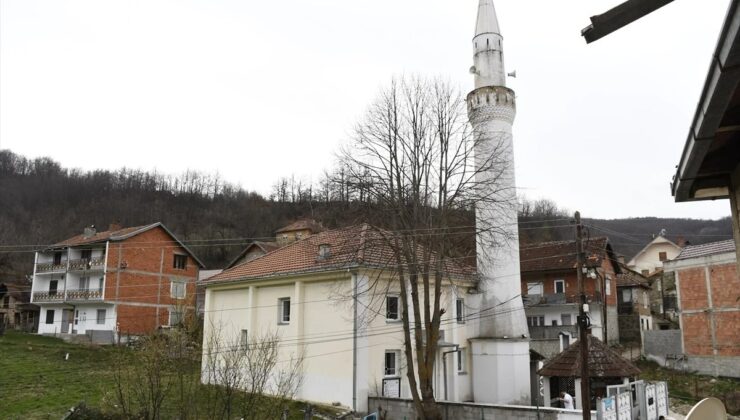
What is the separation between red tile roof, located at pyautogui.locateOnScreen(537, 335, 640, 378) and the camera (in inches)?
838

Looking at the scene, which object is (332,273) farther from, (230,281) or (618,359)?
(618,359)

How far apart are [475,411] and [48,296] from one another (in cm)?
4202

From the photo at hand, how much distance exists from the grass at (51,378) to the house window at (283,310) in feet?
13.4

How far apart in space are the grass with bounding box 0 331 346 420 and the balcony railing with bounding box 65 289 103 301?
4.15 metres

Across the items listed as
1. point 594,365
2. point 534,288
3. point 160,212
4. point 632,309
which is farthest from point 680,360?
point 160,212

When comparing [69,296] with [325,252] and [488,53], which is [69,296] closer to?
[325,252]

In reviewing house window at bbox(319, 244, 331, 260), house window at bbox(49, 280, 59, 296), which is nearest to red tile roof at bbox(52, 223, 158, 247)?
house window at bbox(49, 280, 59, 296)

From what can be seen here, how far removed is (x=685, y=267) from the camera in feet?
116

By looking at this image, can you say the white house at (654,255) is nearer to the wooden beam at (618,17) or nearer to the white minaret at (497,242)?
the white minaret at (497,242)

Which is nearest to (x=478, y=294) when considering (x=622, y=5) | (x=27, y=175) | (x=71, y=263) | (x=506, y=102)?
(x=506, y=102)

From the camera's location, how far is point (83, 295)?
4547cm

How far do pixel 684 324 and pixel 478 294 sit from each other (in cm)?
1540

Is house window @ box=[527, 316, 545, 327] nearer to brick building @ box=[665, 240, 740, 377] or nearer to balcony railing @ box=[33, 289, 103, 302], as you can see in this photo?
brick building @ box=[665, 240, 740, 377]

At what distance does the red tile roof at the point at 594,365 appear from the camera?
69.9 feet
